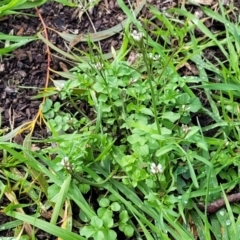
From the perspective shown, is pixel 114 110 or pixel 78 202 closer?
pixel 78 202

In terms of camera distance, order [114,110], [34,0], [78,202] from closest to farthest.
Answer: [78,202], [114,110], [34,0]

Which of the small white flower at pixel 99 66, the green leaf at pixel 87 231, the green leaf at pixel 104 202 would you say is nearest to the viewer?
the green leaf at pixel 87 231

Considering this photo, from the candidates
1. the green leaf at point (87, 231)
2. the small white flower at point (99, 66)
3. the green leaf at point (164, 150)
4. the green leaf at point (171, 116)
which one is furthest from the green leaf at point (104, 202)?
the small white flower at point (99, 66)

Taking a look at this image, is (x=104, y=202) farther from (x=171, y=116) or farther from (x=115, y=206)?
(x=171, y=116)

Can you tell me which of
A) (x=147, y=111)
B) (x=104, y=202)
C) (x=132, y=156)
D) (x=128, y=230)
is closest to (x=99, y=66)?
(x=147, y=111)

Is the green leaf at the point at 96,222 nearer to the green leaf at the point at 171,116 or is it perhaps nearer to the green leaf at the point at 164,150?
the green leaf at the point at 164,150

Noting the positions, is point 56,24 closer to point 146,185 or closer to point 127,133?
point 127,133

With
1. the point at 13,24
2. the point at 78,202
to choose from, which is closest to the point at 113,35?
the point at 13,24

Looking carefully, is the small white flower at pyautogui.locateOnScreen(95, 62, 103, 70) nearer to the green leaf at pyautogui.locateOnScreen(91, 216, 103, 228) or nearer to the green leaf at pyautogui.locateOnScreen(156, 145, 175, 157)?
the green leaf at pyautogui.locateOnScreen(156, 145, 175, 157)

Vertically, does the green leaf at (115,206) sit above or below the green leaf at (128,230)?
above
